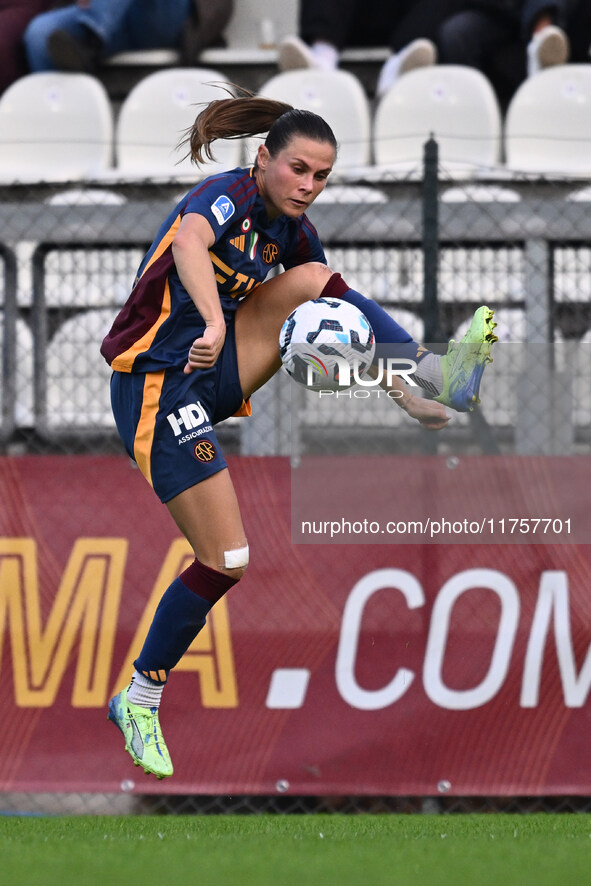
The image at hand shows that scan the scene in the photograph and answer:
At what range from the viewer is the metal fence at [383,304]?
17.3 feet

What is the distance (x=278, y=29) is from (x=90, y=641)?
5468 mm

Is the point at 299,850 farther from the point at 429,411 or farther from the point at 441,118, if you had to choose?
the point at 441,118

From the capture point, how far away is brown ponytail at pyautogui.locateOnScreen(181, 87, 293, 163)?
12.3ft

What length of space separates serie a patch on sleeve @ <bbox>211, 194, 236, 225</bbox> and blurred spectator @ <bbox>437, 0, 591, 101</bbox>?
459 cm

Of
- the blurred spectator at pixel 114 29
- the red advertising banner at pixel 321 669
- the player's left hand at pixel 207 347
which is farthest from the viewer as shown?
the blurred spectator at pixel 114 29

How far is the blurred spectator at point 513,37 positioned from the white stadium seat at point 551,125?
0.78ft

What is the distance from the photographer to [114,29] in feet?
26.4

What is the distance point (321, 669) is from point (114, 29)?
187 inches

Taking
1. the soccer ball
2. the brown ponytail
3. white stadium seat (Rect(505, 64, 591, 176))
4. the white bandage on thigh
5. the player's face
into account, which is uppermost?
the brown ponytail

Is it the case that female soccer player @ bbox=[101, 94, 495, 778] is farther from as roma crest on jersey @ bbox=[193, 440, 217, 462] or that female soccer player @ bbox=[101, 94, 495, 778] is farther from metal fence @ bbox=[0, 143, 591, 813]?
metal fence @ bbox=[0, 143, 591, 813]

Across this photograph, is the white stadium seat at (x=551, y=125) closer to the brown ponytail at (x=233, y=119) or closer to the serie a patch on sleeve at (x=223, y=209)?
the brown ponytail at (x=233, y=119)

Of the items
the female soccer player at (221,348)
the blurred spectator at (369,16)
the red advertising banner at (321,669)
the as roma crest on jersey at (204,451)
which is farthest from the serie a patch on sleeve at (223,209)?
the blurred spectator at (369,16)

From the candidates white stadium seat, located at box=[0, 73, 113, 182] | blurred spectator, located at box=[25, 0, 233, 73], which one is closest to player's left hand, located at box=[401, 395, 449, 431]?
white stadium seat, located at box=[0, 73, 113, 182]

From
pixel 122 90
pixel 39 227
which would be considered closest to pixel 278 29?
pixel 122 90
